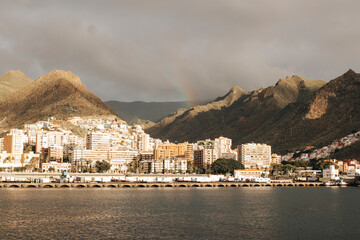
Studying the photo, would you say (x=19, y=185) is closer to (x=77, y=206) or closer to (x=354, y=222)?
(x=77, y=206)

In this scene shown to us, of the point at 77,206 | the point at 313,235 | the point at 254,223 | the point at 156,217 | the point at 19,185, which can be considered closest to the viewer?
the point at 313,235

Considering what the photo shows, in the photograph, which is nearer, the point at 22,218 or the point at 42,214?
the point at 22,218

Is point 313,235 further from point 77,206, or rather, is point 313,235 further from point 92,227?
point 77,206

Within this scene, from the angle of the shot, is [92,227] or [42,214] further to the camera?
[42,214]

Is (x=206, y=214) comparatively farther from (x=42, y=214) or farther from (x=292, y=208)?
(x=42, y=214)

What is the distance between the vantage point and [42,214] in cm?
8775

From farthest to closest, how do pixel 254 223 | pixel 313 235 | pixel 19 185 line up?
pixel 19 185, pixel 254 223, pixel 313 235

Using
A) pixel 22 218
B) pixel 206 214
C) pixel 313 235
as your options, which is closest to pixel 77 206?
pixel 22 218

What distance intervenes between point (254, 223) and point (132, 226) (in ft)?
69.1

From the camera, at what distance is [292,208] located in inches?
4119

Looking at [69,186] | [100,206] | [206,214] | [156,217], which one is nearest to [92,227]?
[156,217]

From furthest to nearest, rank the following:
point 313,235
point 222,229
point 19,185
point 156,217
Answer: point 19,185
point 156,217
point 222,229
point 313,235

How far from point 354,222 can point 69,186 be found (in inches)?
5337

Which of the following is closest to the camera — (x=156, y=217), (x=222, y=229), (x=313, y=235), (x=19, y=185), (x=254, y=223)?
(x=313, y=235)
